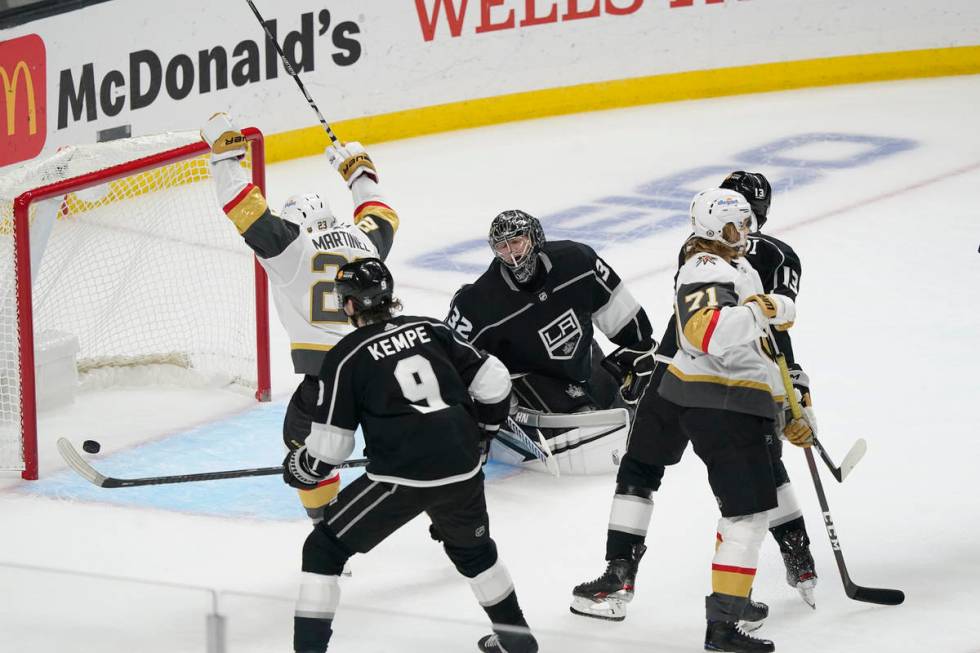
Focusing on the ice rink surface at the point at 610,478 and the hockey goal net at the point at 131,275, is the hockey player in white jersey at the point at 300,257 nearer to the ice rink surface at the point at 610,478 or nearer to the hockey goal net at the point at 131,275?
the ice rink surface at the point at 610,478

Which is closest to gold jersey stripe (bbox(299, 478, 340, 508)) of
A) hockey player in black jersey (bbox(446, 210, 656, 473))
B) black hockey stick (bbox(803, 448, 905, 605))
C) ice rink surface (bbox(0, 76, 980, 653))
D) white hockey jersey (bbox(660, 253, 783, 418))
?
ice rink surface (bbox(0, 76, 980, 653))

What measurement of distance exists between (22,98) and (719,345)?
5.21 metres

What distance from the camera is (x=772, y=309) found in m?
3.43

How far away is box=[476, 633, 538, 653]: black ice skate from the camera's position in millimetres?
2475

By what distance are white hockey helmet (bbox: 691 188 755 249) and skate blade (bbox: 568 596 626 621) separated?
0.87 m

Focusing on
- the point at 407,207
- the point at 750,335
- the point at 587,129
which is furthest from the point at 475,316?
the point at 587,129

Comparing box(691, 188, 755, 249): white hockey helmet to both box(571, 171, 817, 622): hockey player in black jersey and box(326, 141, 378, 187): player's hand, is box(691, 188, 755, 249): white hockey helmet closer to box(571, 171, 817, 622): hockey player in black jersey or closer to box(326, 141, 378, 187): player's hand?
box(571, 171, 817, 622): hockey player in black jersey

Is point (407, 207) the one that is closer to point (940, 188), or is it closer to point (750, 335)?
point (940, 188)

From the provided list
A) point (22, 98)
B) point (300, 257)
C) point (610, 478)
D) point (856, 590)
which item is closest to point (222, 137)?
point (300, 257)

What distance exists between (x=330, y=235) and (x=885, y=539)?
162 cm

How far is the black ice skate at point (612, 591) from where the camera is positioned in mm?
3807

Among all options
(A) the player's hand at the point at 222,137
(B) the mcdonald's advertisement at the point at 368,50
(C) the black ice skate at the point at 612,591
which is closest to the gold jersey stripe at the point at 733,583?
(C) the black ice skate at the point at 612,591

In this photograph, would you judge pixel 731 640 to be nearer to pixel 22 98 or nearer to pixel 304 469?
pixel 304 469

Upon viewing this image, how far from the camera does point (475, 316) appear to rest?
4750 millimetres
